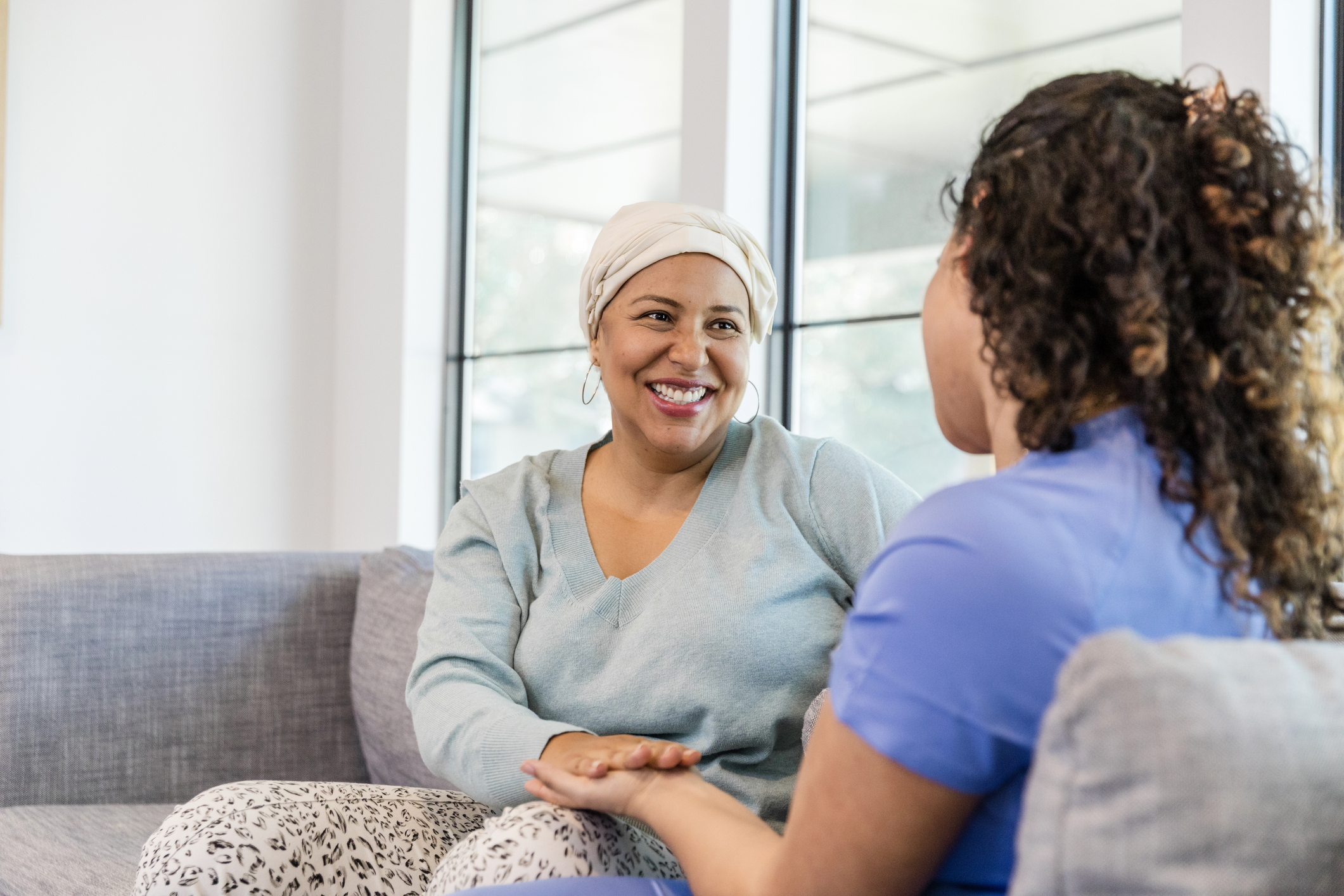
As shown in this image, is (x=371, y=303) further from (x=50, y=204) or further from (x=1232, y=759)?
(x=1232, y=759)

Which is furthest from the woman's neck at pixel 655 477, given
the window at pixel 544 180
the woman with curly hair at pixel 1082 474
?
the window at pixel 544 180

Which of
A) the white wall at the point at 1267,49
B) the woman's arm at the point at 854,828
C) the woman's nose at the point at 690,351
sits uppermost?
the white wall at the point at 1267,49

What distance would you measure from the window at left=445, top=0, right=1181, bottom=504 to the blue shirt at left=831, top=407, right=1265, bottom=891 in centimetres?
104

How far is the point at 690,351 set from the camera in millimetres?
1583

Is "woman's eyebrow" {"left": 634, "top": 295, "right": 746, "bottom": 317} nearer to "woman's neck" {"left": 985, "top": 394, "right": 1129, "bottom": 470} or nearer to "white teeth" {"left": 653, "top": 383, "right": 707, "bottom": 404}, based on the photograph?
"white teeth" {"left": 653, "top": 383, "right": 707, "bottom": 404}

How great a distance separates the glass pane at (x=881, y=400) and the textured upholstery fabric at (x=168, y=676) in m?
1.22

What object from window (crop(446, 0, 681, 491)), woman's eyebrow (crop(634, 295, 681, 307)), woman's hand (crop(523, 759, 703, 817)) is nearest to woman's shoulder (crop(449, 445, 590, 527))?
woman's eyebrow (crop(634, 295, 681, 307))

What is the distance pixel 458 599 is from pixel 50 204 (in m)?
2.52

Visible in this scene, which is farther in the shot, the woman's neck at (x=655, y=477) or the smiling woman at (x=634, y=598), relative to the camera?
the woman's neck at (x=655, y=477)

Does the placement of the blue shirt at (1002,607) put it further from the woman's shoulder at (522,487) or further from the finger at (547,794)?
the woman's shoulder at (522,487)

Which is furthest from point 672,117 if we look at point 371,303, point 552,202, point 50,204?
point 50,204

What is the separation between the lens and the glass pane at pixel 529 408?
11.6 ft

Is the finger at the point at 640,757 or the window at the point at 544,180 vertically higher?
the window at the point at 544,180

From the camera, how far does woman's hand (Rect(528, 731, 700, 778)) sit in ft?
3.64
